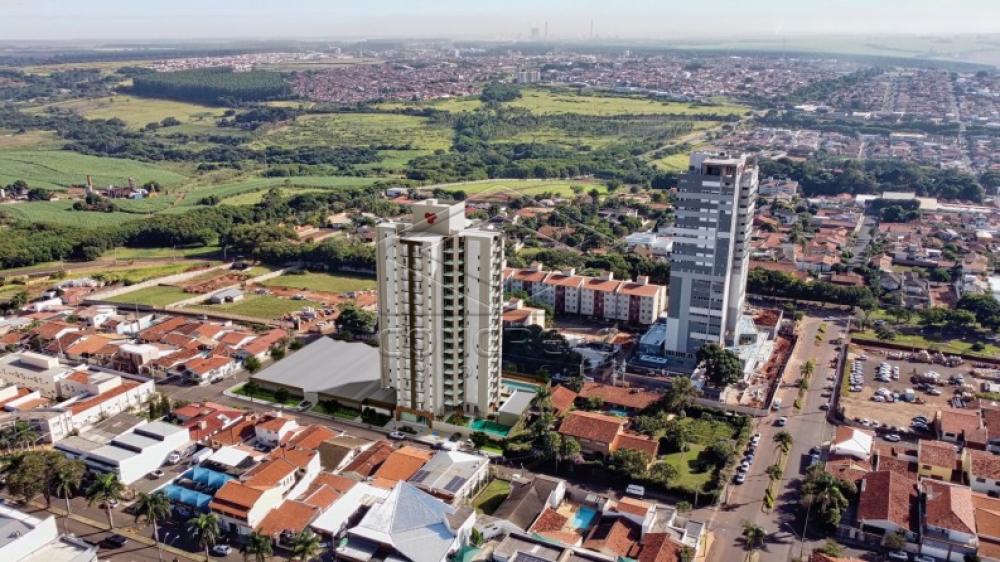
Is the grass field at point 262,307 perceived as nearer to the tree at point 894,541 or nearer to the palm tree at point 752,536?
the palm tree at point 752,536

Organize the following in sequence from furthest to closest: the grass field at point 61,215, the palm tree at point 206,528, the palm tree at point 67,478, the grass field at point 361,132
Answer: the grass field at point 361,132, the grass field at point 61,215, the palm tree at point 67,478, the palm tree at point 206,528

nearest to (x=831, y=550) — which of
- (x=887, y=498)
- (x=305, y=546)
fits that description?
(x=887, y=498)

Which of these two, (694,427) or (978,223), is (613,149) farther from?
(694,427)

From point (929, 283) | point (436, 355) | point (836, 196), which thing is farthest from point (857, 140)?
point (436, 355)

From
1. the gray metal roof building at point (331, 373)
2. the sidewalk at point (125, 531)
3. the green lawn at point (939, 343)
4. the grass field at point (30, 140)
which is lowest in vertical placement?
the sidewalk at point (125, 531)

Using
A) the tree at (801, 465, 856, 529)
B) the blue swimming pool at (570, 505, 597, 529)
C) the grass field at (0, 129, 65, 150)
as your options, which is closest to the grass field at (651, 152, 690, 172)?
the tree at (801, 465, 856, 529)

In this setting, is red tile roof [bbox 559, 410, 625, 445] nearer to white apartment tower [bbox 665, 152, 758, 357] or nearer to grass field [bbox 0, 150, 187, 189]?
white apartment tower [bbox 665, 152, 758, 357]

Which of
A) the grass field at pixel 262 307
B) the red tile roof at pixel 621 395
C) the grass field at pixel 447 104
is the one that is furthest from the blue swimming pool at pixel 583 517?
the grass field at pixel 447 104
